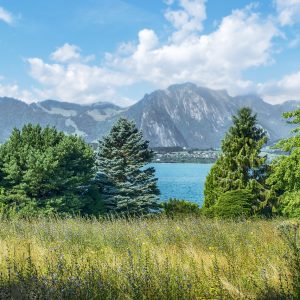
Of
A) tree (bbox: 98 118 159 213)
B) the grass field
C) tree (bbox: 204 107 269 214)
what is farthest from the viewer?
tree (bbox: 98 118 159 213)

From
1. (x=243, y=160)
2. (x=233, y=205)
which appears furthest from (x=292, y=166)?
(x=243, y=160)

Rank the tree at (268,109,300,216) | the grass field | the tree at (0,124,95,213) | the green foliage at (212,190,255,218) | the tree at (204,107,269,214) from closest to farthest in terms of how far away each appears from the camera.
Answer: the grass field
the tree at (268,109,300,216)
the tree at (0,124,95,213)
the green foliage at (212,190,255,218)
the tree at (204,107,269,214)

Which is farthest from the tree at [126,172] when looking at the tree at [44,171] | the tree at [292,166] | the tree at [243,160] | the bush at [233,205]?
the tree at [292,166]

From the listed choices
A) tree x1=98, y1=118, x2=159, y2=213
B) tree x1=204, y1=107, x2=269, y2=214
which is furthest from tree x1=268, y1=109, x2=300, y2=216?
tree x1=98, y1=118, x2=159, y2=213

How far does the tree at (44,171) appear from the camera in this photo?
805 inches

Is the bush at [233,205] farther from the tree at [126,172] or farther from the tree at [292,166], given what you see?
the tree at [126,172]

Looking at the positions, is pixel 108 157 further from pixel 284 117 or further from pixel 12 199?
pixel 284 117

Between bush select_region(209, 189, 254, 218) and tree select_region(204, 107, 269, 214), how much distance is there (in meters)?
1.52

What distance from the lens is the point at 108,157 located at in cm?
2636

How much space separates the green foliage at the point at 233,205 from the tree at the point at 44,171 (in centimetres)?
784

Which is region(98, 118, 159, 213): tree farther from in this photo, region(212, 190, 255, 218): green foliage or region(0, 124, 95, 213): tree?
region(212, 190, 255, 218): green foliage

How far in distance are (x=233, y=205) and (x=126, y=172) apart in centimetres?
765

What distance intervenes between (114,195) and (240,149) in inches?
A: 343

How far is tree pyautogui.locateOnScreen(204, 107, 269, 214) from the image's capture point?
77.8 feet
